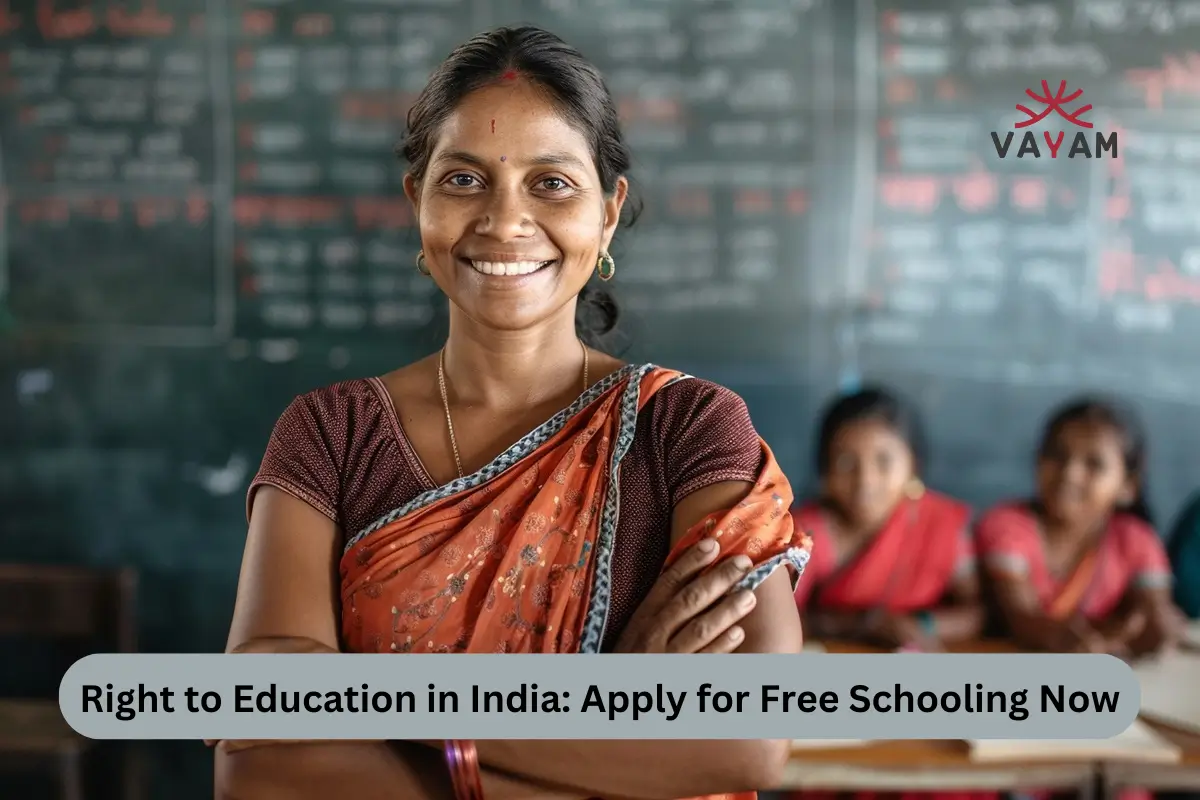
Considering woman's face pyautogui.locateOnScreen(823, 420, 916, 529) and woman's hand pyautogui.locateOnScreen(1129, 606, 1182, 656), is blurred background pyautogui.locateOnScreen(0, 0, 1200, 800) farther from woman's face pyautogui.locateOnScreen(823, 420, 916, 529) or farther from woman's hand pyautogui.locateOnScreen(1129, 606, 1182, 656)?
woman's hand pyautogui.locateOnScreen(1129, 606, 1182, 656)

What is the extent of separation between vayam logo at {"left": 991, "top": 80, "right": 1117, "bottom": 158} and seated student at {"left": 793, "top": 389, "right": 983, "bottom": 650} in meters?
0.80

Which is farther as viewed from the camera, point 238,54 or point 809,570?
point 238,54

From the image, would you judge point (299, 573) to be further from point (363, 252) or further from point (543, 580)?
point (363, 252)

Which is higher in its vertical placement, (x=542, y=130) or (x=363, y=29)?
(x=363, y=29)

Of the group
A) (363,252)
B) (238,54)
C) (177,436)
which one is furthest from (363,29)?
(177,436)

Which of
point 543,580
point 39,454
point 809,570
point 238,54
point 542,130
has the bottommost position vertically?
point 809,570

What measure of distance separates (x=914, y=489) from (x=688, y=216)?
964mm

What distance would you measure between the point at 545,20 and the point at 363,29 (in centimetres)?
51

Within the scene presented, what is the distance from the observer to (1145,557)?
2.61 meters

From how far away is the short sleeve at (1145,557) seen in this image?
257 centimetres

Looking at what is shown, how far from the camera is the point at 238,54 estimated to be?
9.55 feet

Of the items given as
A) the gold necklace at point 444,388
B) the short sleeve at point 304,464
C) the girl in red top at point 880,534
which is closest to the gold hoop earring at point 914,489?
the girl in red top at point 880,534

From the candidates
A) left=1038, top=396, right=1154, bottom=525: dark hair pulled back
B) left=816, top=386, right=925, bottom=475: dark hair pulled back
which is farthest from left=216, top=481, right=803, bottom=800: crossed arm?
left=1038, top=396, right=1154, bottom=525: dark hair pulled back

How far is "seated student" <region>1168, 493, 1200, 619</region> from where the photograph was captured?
2740 mm
